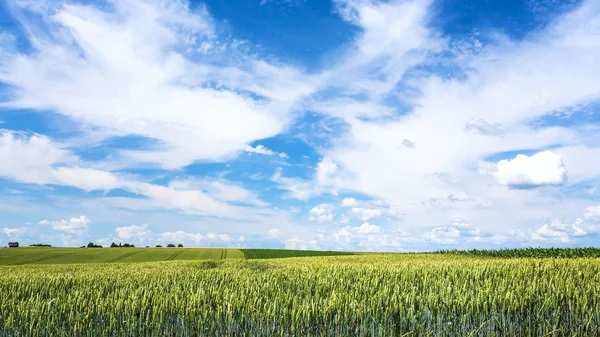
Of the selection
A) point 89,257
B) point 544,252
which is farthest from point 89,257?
point 544,252

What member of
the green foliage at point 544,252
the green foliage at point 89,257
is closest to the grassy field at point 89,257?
the green foliage at point 89,257

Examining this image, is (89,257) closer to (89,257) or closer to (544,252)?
(89,257)

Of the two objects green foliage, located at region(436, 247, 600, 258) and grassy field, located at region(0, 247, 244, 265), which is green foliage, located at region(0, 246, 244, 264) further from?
green foliage, located at region(436, 247, 600, 258)

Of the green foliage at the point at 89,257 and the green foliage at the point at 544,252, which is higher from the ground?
the green foliage at the point at 544,252

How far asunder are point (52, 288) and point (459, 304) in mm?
7669

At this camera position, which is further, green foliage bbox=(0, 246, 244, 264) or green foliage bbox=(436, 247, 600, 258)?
green foliage bbox=(0, 246, 244, 264)

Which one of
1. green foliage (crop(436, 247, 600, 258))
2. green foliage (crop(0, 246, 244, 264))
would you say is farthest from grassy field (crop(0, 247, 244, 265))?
green foliage (crop(436, 247, 600, 258))

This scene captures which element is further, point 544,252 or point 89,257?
point 89,257

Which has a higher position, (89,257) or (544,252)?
(544,252)

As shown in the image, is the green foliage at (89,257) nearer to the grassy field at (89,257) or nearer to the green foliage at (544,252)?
the grassy field at (89,257)

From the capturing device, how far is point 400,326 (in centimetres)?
474

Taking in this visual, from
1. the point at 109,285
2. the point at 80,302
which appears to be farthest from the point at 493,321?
the point at 109,285

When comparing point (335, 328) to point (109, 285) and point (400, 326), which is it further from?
point (109, 285)

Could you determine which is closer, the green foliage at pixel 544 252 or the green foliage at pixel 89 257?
the green foliage at pixel 544 252
